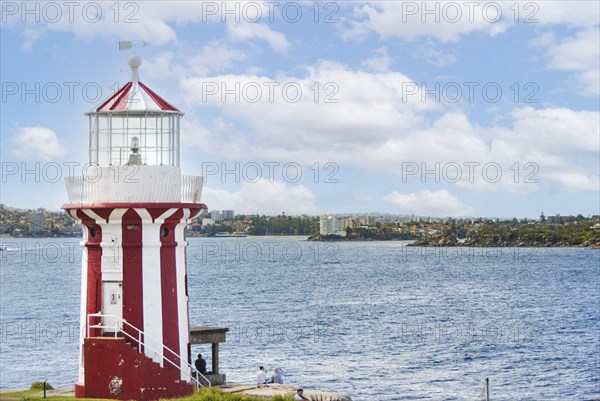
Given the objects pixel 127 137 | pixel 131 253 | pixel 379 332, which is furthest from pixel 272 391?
pixel 379 332

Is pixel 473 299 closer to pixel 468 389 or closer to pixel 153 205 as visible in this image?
pixel 468 389

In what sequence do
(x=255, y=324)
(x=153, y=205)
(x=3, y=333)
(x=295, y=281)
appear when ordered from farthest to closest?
1. (x=295, y=281)
2. (x=255, y=324)
3. (x=3, y=333)
4. (x=153, y=205)

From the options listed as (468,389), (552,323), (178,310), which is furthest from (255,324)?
(178,310)

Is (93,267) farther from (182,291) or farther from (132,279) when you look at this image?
(182,291)

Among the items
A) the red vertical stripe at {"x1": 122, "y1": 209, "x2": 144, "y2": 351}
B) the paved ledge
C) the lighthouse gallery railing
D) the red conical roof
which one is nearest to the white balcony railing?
the lighthouse gallery railing

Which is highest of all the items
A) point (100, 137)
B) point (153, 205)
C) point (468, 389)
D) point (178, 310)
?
point (100, 137)

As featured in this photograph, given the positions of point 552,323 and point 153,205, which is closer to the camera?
point 153,205

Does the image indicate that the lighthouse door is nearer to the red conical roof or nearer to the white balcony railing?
the white balcony railing

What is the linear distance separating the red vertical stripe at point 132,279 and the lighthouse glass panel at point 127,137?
1170 mm

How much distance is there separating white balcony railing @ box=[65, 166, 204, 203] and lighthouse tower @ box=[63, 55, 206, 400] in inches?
0.6

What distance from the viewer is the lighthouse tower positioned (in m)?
15.1

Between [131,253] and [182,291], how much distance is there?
42.7 inches

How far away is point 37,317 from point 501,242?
152 m

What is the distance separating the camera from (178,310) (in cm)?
1570
